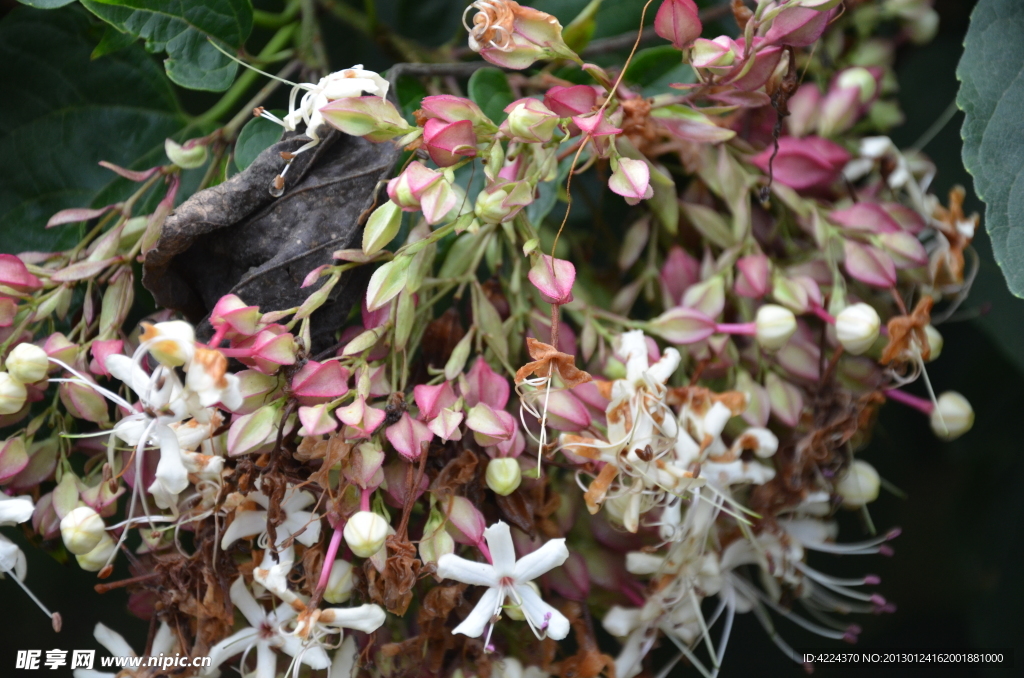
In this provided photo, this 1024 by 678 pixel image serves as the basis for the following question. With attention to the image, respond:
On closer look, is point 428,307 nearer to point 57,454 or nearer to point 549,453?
point 549,453

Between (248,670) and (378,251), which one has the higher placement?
(378,251)

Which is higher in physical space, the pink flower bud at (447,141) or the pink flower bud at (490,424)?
the pink flower bud at (447,141)

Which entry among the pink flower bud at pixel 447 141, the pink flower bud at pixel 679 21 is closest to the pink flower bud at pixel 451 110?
the pink flower bud at pixel 447 141

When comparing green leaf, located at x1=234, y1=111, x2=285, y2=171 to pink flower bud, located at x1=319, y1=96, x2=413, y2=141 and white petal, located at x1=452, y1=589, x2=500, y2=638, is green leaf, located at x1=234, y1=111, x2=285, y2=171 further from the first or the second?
white petal, located at x1=452, y1=589, x2=500, y2=638

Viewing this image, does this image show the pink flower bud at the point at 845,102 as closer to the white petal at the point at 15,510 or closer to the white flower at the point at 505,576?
the white flower at the point at 505,576

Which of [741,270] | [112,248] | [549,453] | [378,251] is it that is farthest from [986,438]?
[112,248]
